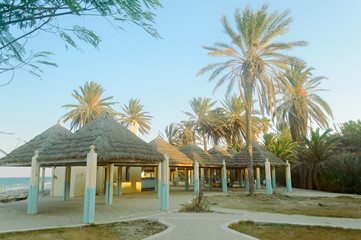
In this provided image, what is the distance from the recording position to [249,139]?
21.9 meters

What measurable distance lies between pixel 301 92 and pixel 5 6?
29.9 metres

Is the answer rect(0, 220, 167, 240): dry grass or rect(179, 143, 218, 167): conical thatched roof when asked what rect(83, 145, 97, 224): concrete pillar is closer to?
rect(0, 220, 167, 240): dry grass

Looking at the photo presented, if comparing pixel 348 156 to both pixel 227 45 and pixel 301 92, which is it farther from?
pixel 227 45

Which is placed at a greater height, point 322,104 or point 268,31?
point 268,31

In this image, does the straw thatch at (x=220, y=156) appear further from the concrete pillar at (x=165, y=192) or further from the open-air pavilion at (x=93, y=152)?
the open-air pavilion at (x=93, y=152)

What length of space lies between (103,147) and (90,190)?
202cm

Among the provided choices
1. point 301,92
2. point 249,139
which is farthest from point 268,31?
point 301,92

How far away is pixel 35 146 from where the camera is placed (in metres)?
15.2

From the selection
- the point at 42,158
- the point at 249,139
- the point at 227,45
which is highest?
the point at 227,45

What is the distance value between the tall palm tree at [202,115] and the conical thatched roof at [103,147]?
25.3 meters

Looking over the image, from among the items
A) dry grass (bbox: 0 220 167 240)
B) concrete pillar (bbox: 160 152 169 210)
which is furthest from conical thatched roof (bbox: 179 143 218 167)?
dry grass (bbox: 0 220 167 240)

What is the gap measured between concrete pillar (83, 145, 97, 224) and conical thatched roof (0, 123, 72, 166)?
613cm

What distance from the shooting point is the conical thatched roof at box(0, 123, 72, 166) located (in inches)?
578

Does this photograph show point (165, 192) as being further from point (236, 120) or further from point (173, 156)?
point (236, 120)
